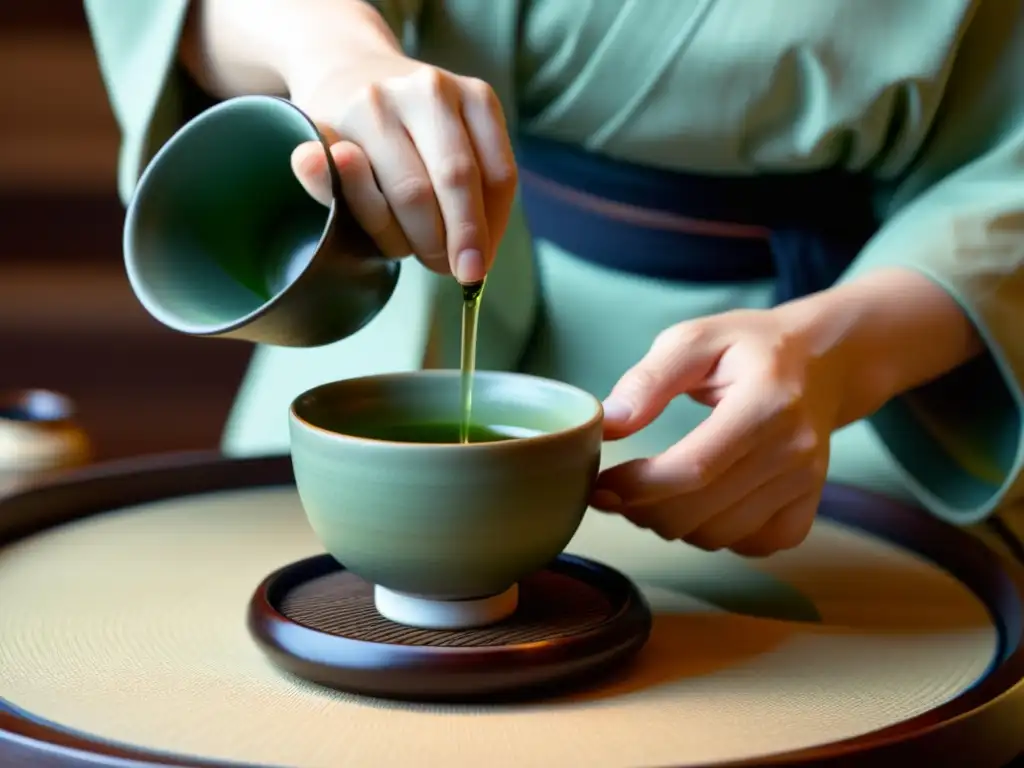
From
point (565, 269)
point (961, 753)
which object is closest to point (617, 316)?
point (565, 269)

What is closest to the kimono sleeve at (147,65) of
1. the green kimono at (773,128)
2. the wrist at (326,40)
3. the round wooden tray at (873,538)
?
the green kimono at (773,128)

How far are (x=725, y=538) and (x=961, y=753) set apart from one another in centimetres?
22

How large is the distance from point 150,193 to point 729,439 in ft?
1.14

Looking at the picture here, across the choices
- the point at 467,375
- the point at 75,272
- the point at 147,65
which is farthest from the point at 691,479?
the point at 75,272

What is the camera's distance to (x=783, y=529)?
776 mm

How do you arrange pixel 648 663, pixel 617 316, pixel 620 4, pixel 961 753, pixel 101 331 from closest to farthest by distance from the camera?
pixel 961 753, pixel 648 663, pixel 620 4, pixel 617 316, pixel 101 331

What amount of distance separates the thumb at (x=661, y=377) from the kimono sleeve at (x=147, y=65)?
0.38 m

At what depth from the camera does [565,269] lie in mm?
1120

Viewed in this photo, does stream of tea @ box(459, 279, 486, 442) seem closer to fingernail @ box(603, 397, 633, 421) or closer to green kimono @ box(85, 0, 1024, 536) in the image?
fingernail @ box(603, 397, 633, 421)

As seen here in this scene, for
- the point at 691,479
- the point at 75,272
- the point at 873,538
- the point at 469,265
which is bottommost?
the point at 75,272

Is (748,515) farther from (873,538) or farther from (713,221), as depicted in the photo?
(713,221)

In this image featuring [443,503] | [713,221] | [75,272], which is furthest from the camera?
[75,272]

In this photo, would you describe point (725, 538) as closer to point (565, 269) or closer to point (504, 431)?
point (504, 431)

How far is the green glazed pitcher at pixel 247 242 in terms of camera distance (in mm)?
644
